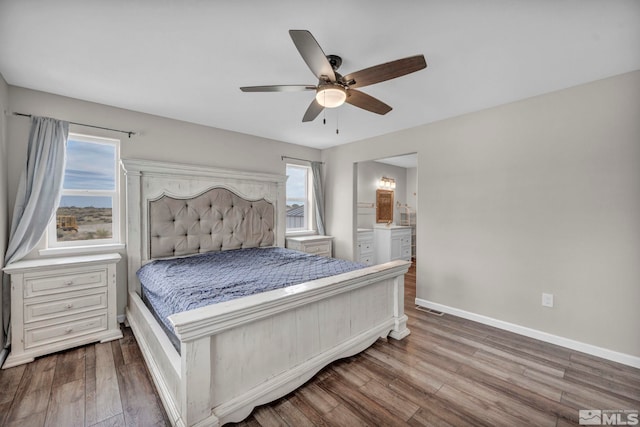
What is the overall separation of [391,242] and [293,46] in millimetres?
4442

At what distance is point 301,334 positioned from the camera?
72.7 inches

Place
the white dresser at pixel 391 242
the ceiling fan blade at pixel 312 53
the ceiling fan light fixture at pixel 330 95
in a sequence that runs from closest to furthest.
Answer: the ceiling fan blade at pixel 312 53
the ceiling fan light fixture at pixel 330 95
the white dresser at pixel 391 242

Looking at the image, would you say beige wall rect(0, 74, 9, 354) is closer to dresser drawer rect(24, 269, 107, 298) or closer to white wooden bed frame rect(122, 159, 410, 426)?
dresser drawer rect(24, 269, 107, 298)

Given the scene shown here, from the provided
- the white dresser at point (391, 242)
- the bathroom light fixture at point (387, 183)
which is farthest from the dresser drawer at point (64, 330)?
the bathroom light fixture at point (387, 183)

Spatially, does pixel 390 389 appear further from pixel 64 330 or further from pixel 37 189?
pixel 37 189

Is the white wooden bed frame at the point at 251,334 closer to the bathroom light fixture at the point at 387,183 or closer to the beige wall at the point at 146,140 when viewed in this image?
the beige wall at the point at 146,140

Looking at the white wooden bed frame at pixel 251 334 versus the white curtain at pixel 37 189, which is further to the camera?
the white curtain at pixel 37 189

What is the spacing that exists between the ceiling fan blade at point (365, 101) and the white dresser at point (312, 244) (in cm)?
238

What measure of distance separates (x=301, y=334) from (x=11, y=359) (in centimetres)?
232

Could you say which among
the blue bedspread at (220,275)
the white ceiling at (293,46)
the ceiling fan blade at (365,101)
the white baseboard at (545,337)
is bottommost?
the white baseboard at (545,337)

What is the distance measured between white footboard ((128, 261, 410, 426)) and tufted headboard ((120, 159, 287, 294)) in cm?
90

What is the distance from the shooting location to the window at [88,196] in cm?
271

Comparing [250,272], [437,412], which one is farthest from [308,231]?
[437,412]

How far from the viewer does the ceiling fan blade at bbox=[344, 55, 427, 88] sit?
151 centimetres
